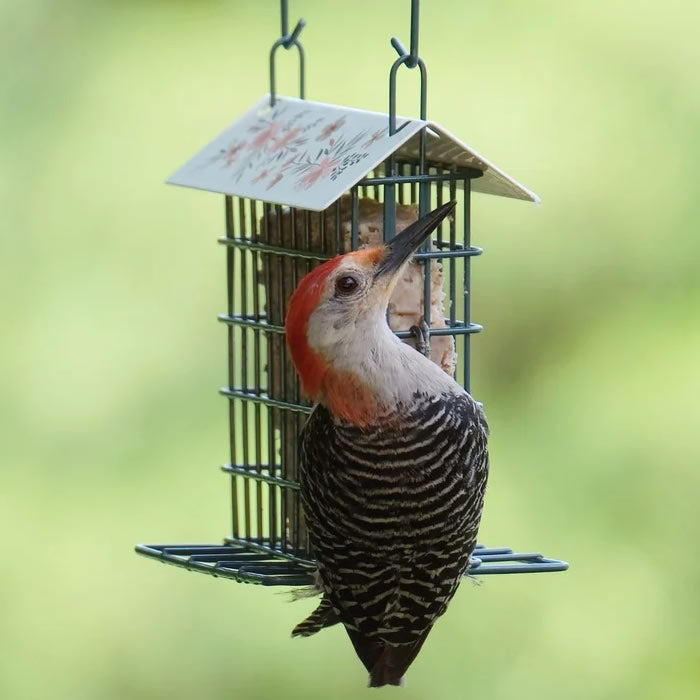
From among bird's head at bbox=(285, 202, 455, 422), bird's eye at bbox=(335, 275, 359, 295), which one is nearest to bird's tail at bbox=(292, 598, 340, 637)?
bird's head at bbox=(285, 202, 455, 422)

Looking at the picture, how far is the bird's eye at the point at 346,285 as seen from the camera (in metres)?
4.52

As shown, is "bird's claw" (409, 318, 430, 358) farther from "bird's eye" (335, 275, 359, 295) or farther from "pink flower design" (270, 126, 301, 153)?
"pink flower design" (270, 126, 301, 153)

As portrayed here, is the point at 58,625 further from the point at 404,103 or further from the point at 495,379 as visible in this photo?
the point at 404,103

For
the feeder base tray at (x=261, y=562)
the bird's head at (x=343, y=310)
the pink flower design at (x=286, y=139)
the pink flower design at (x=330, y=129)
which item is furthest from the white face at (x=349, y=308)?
the feeder base tray at (x=261, y=562)

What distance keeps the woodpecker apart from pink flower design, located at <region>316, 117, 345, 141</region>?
1.35 feet

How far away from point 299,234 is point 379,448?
0.75 metres

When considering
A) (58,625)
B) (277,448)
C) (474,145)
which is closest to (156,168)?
(474,145)

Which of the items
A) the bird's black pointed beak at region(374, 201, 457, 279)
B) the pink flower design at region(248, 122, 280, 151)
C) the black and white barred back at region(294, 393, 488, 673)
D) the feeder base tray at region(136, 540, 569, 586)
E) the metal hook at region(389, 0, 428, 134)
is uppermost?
the metal hook at region(389, 0, 428, 134)

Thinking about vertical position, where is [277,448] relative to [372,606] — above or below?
above

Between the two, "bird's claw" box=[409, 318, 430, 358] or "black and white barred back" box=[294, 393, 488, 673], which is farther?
"bird's claw" box=[409, 318, 430, 358]

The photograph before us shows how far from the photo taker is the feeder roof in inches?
179

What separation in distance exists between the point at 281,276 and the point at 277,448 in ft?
1.93

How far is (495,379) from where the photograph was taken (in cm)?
752

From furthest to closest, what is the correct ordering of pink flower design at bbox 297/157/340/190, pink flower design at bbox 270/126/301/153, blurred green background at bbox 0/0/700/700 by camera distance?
blurred green background at bbox 0/0/700/700
pink flower design at bbox 270/126/301/153
pink flower design at bbox 297/157/340/190
